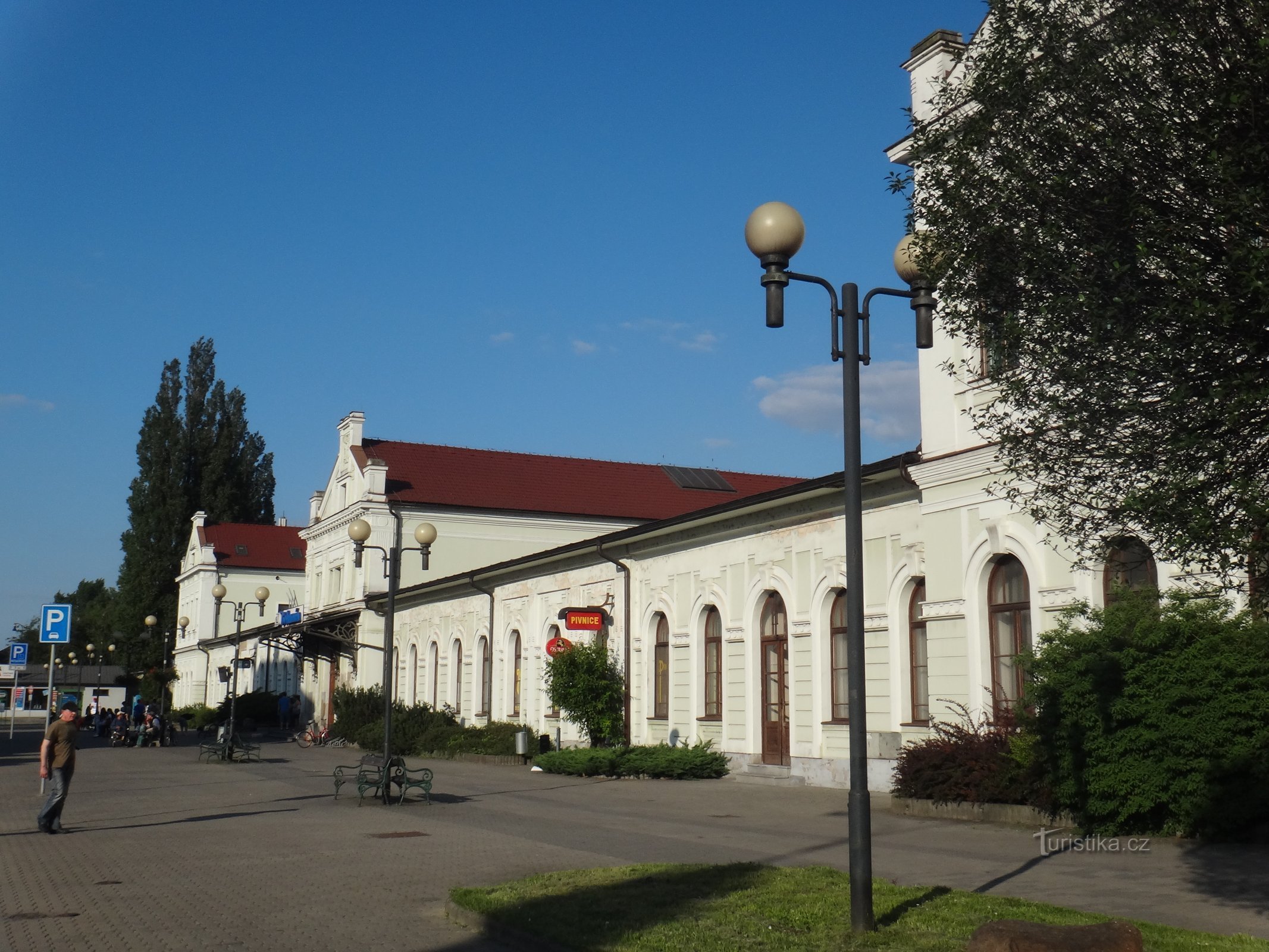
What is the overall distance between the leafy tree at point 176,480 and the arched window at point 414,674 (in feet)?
114

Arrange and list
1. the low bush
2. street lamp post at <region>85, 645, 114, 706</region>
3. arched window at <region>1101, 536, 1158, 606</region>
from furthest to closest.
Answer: street lamp post at <region>85, 645, 114, 706</region>, arched window at <region>1101, 536, 1158, 606</region>, the low bush

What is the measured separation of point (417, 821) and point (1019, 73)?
12.5 metres

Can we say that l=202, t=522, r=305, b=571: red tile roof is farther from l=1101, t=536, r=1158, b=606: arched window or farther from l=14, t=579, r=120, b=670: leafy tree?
l=1101, t=536, r=1158, b=606: arched window

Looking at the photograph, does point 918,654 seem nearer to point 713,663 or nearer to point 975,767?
point 975,767

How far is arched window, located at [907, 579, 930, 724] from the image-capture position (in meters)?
20.2

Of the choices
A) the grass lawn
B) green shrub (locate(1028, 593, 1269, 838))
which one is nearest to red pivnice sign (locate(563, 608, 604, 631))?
green shrub (locate(1028, 593, 1269, 838))

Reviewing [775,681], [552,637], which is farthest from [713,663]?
[552,637]

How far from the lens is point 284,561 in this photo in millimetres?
77062

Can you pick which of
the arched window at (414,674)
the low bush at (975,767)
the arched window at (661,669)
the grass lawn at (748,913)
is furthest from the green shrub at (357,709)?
the grass lawn at (748,913)

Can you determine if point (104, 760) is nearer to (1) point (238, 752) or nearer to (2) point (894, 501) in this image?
(1) point (238, 752)

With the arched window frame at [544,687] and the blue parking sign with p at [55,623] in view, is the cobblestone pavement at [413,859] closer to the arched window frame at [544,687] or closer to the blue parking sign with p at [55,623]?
the blue parking sign with p at [55,623]

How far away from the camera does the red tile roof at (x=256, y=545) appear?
Answer: 241 feet

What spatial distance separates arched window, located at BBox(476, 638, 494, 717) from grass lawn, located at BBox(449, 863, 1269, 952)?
27710mm

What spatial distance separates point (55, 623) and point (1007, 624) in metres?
16.4
